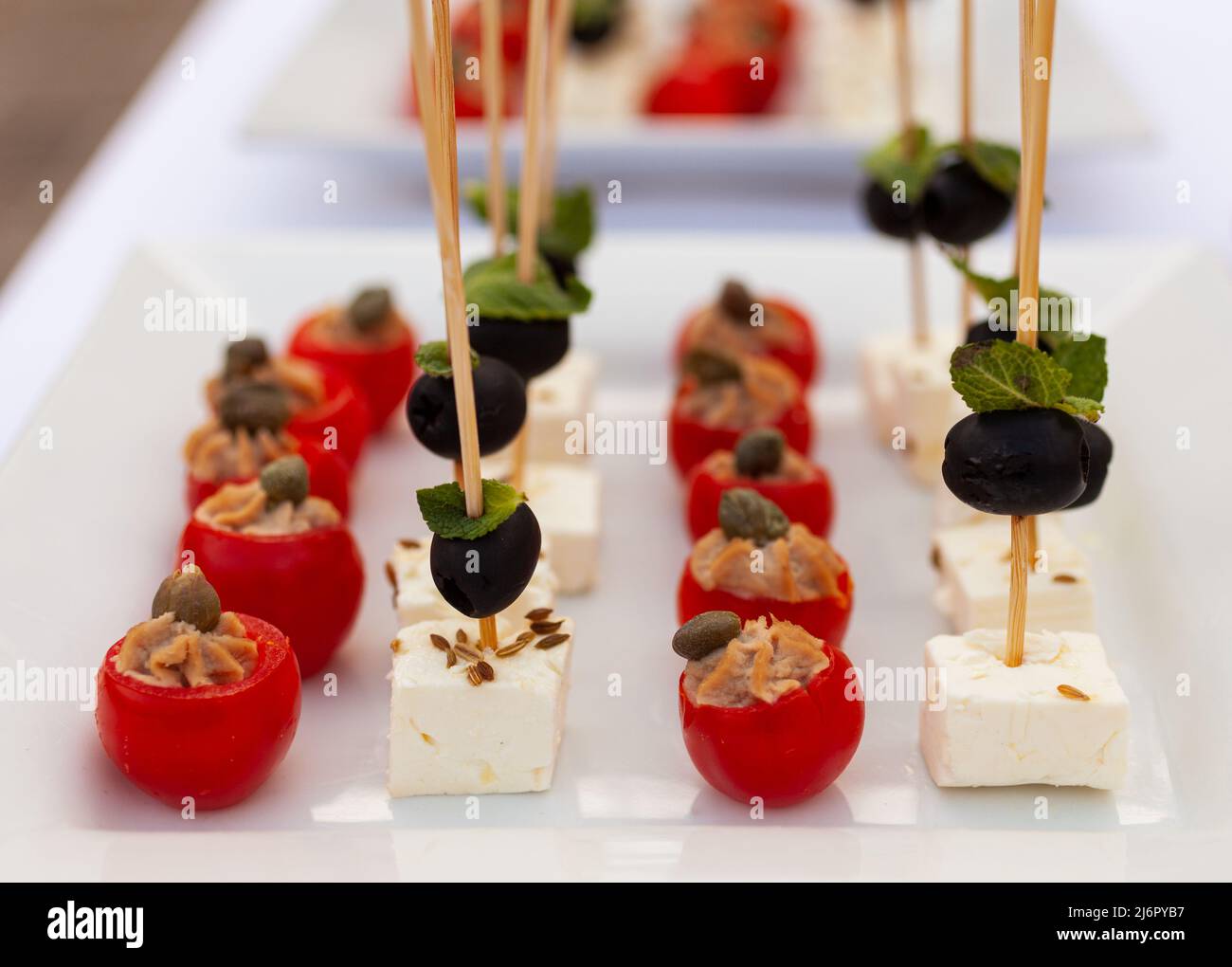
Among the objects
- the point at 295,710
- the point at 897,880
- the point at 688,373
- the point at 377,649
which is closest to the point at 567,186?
the point at 688,373

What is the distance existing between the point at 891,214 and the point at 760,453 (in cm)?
55

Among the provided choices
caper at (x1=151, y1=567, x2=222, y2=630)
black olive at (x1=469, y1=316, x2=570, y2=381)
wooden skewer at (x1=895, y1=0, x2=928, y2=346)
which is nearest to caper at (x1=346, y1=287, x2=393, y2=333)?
black olive at (x1=469, y1=316, x2=570, y2=381)

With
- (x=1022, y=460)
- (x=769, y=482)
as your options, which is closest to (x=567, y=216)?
(x=769, y=482)

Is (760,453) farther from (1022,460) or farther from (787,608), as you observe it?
(1022,460)

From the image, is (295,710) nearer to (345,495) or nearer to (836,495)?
(345,495)

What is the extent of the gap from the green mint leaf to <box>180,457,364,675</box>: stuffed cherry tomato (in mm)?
828

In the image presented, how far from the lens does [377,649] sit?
7.28 ft

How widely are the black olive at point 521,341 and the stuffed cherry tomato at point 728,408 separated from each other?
415mm

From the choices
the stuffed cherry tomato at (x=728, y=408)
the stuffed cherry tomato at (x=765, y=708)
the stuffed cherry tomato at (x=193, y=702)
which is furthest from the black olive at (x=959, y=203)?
the stuffed cherry tomato at (x=193, y=702)

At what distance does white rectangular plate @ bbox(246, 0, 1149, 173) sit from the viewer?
330 cm

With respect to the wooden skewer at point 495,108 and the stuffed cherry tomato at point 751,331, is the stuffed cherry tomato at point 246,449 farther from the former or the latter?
the stuffed cherry tomato at point 751,331

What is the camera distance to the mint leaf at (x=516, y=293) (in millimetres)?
2152

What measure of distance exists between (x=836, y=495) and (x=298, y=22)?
8.45 feet

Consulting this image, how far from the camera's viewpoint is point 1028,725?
184 cm
